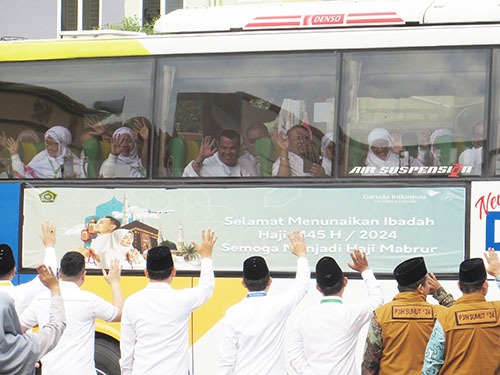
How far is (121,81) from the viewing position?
11453 mm

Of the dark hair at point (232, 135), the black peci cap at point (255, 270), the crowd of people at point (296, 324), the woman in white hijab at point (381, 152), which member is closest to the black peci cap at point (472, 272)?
the crowd of people at point (296, 324)

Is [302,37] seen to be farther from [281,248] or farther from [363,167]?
[281,248]

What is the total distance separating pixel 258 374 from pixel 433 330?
1.53m

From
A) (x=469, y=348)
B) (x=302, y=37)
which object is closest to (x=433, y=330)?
(x=469, y=348)

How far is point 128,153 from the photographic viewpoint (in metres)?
11.4

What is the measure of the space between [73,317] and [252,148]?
2.93 m

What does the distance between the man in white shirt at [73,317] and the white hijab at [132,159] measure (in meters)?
2.38

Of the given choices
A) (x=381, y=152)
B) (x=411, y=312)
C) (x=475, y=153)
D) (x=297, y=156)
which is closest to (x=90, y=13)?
(x=297, y=156)

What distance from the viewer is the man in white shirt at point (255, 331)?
851 cm

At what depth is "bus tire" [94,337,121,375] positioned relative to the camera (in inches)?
448

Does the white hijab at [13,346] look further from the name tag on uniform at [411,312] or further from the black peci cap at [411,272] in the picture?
the black peci cap at [411,272]

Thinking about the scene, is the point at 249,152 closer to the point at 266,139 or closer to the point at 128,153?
the point at 266,139

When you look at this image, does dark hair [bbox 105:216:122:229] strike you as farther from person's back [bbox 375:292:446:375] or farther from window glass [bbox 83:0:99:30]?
window glass [bbox 83:0:99:30]

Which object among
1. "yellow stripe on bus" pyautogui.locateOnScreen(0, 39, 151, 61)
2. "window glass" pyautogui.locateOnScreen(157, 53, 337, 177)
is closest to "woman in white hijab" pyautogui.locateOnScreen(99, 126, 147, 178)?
"window glass" pyautogui.locateOnScreen(157, 53, 337, 177)
